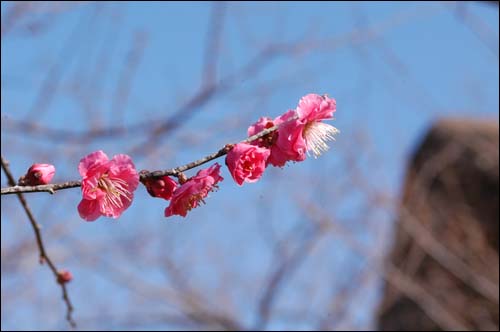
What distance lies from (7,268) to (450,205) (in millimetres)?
3629

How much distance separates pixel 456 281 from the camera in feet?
16.7

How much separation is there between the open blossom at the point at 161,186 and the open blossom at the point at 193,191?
0.04 ft

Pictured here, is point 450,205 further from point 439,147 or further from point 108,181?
point 108,181

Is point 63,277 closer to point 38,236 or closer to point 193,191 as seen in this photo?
point 38,236

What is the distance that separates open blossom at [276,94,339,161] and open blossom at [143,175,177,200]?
7.9 inches

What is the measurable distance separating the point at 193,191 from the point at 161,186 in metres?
0.05

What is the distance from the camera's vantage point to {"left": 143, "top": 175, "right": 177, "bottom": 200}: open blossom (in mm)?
1088

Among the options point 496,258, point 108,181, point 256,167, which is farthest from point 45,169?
point 496,258

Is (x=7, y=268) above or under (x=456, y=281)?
above

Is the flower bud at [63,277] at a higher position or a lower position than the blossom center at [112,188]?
lower

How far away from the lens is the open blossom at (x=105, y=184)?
1.10 metres

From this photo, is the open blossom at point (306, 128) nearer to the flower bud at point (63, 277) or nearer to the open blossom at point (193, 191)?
the open blossom at point (193, 191)

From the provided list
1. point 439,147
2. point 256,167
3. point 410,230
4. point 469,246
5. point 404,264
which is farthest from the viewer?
point 439,147

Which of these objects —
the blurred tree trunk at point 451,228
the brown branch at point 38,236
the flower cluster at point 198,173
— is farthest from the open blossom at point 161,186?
the blurred tree trunk at point 451,228
